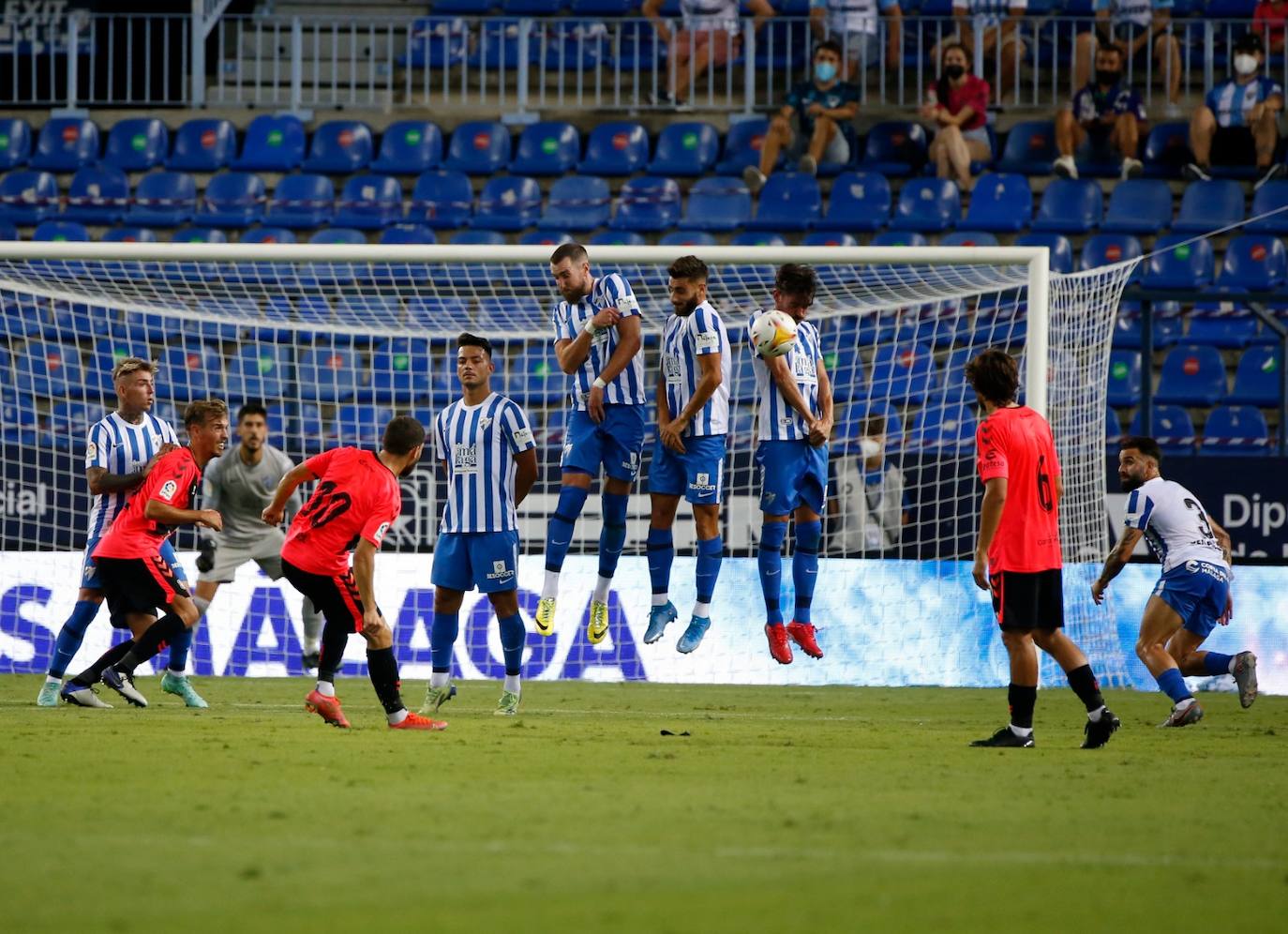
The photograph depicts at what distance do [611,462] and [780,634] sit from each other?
1.54m

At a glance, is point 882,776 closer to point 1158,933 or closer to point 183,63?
point 1158,933

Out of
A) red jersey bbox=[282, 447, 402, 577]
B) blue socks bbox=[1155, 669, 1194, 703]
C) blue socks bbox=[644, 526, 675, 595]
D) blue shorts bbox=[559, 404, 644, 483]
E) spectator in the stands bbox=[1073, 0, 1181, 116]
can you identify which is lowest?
blue socks bbox=[1155, 669, 1194, 703]

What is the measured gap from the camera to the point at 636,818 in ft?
20.2

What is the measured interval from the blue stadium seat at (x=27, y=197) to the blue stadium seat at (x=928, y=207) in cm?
957

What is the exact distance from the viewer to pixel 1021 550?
29.1 ft

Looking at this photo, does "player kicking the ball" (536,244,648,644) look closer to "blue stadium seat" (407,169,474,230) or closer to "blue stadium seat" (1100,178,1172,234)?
"blue stadium seat" (407,169,474,230)

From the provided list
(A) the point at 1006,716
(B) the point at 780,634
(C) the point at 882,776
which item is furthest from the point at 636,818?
(A) the point at 1006,716

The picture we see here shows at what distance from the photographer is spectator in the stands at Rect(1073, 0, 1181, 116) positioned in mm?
19906

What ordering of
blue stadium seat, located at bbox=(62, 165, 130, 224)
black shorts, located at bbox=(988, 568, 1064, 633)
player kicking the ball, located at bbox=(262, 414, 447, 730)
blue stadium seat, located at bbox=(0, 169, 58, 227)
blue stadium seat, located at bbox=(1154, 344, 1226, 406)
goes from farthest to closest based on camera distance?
blue stadium seat, located at bbox=(0, 169, 58, 227)
blue stadium seat, located at bbox=(62, 165, 130, 224)
blue stadium seat, located at bbox=(1154, 344, 1226, 406)
player kicking the ball, located at bbox=(262, 414, 447, 730)
black shorts, located at bbox=(988, 568, 1064, 633)

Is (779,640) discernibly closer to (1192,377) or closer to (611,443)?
(611,443)

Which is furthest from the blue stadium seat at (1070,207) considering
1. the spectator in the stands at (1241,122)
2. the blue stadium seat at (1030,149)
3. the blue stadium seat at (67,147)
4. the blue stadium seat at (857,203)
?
the blue stadium seat at (67,147)

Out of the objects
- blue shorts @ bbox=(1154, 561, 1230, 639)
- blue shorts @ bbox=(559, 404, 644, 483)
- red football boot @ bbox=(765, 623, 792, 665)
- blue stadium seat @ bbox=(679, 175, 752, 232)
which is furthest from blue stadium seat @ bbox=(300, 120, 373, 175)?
blue shorts @ bbox=(1154, 561, 1230, 639)

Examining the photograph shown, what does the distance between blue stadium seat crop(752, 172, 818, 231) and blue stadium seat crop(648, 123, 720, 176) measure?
3.01 ft

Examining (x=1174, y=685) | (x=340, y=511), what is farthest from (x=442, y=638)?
(x=1174, y=685)
